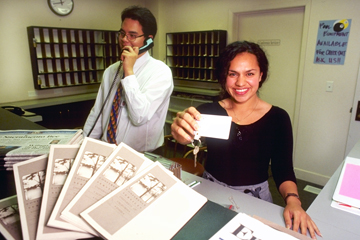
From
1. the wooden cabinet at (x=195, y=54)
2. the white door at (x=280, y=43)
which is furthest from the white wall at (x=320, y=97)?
the wooden cabinet at (x=195, y=54)

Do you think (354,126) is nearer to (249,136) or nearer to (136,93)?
(249,136)

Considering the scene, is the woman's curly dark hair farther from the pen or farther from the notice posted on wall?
the notice posted on wall

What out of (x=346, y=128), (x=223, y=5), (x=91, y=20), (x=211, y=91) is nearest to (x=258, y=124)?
(x=346, y=128)

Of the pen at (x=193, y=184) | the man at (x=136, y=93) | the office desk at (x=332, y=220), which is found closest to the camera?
the office desk at (x=332, y=220)

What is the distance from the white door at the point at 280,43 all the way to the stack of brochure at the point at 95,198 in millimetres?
2700

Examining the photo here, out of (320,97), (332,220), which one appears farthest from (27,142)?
(320,97)

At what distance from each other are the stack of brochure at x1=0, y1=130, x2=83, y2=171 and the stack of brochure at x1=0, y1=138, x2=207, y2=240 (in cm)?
28

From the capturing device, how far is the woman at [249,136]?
129 cm

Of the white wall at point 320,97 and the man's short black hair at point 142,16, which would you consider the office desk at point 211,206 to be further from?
the white wall at point 320,97

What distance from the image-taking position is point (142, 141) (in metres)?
1.65

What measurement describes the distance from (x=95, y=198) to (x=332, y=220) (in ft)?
3.04

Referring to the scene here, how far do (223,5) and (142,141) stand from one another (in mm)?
2830

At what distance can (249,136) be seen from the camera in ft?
4.42

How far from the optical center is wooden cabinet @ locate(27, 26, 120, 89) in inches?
→ 131
